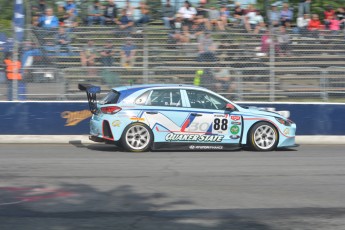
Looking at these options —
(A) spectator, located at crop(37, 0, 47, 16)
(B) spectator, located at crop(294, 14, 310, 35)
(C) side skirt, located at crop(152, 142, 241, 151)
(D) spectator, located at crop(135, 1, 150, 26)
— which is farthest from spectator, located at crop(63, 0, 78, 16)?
(C) side skirt, located at crop(152, 142, 241, 151)

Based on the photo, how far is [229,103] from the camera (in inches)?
572

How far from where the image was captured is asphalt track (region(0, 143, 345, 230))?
7555mm

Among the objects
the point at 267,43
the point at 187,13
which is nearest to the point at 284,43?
the point at 267,43

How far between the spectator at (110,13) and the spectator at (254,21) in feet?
13.0

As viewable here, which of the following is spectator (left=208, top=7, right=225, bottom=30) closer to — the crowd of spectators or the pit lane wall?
the crowd of spectators

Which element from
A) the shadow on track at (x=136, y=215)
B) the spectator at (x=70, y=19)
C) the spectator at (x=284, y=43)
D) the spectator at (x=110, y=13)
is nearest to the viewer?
the shadow on track at (x=136, y=215)

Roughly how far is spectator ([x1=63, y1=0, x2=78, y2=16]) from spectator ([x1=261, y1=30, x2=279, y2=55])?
5.81 meters

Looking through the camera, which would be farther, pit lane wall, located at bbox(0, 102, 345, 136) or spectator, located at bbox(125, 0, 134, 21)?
spectator, located at bbox(125, 0, 134, 21)

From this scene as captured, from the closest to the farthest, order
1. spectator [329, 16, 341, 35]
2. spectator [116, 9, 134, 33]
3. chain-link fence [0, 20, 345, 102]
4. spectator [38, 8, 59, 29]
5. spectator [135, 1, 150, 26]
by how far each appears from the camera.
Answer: chain-link fence [0, 20, 345, 102]
spectator [38, 8, 59, 29]
spectator [116, 9, 134, 33]
spectator [135, 1, 150, 26]
spectator [329, 16, 341, 35]

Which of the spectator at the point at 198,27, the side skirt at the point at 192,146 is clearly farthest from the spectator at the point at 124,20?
the side skirt at the point at 192,146

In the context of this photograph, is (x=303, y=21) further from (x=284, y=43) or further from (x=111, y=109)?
(x=111, y=109)

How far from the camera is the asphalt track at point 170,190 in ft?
24.8

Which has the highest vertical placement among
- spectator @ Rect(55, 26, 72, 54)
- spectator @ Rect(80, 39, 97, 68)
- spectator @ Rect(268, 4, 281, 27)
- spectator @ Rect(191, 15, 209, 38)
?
spectator @ Rect(268, 4, 281, 27)

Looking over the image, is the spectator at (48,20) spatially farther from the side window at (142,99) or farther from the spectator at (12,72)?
the side window at (142,99)
